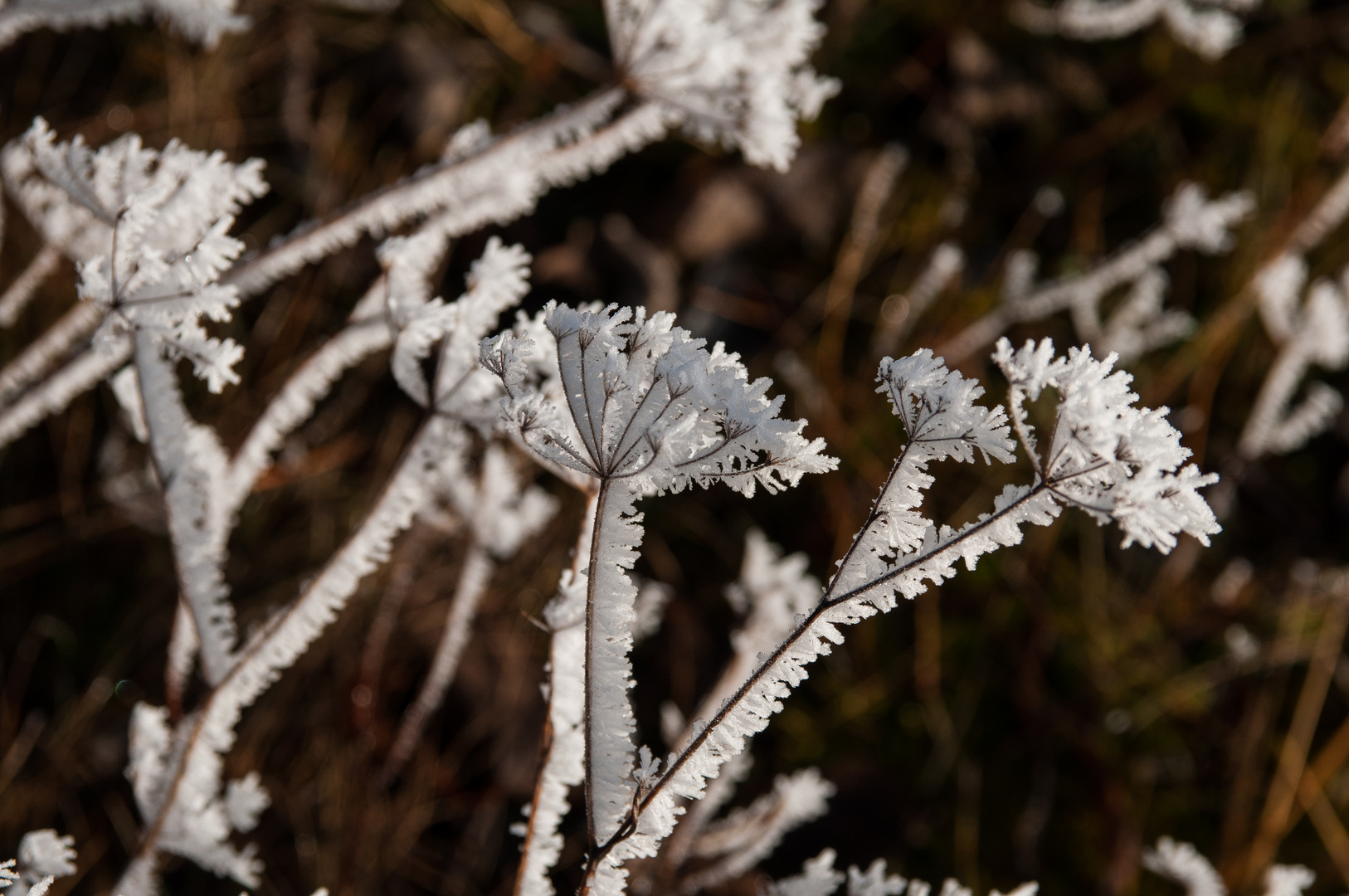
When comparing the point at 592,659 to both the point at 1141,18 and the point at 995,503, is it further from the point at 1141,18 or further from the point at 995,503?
Answer: the point at 1141,18

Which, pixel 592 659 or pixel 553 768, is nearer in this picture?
pixel 592 659

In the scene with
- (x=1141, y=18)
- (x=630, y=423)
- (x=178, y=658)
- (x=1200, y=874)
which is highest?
(x=1141, y=18)

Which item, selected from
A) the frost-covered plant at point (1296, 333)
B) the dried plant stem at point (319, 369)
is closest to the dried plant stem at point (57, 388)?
the dried plant stem at point (319, 369)

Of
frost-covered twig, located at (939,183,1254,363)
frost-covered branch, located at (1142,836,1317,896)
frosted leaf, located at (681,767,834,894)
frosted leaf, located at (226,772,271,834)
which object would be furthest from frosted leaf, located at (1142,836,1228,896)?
frost-covered twig, located at (939,183,1254,363)

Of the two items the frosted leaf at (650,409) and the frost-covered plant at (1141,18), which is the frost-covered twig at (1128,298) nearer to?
the frost-covered plant at (1141,18)

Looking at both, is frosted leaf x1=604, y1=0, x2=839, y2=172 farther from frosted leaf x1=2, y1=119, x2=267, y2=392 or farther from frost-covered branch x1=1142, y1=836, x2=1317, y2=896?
frost-covered branch x1=1142, y1=836, x2=1317, y2=896

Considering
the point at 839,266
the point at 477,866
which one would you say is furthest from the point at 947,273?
the point at 477,866

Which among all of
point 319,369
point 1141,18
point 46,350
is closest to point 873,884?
point 319,369
